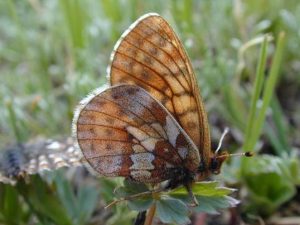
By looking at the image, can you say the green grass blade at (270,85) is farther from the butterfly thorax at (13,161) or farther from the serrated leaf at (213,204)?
the butterfly thorax at (13,161)

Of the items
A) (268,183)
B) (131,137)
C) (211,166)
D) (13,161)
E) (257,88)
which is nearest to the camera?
(131,137)

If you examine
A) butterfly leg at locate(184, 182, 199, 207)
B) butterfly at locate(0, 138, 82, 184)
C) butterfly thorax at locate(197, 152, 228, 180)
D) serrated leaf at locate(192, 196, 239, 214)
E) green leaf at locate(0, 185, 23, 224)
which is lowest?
serrated leaf at locate(192, 196, 239, 214)

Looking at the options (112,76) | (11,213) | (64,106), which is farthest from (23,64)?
(112,76)

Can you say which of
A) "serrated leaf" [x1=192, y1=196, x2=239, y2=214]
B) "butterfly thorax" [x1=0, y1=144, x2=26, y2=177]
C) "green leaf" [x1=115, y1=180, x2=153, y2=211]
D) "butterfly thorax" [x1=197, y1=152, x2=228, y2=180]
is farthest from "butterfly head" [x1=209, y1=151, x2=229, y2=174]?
"butterfly thorax" [x1=0, y1=144, x2=26, y2=177]

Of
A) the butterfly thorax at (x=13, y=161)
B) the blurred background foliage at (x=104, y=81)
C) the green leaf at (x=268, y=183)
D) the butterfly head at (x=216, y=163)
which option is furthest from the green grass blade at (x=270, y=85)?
the butterfly thorax at (x=13, y=161)

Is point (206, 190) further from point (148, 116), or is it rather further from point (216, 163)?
point (148, 116)

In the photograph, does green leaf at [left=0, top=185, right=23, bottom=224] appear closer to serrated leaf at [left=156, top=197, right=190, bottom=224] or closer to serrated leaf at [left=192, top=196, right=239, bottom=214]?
serrated leaf at [left=156, top=197, right=190, bottom=224]

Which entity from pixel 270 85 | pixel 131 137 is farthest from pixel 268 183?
pixel 131 137
